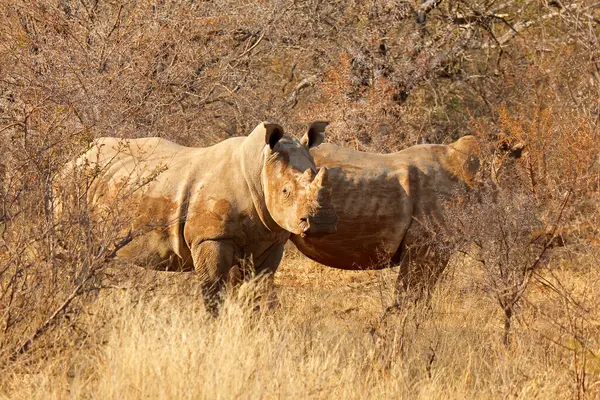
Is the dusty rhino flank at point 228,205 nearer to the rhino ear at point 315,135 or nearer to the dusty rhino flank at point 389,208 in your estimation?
the rhino ear at point 315,135

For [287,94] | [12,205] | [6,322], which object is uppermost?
[12,205]

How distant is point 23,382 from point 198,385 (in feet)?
3.01

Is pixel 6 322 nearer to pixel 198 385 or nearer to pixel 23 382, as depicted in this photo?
pixel 23 382

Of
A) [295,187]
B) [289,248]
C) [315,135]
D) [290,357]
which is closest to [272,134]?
[295,187]

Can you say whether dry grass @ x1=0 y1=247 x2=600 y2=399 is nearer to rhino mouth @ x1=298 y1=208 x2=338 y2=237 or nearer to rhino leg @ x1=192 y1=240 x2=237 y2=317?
rhino leg @ x1=192 y1=240 x2=237 y2=317

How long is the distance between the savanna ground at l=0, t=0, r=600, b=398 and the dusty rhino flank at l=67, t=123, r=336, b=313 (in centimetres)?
27

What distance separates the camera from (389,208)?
25.7 feet

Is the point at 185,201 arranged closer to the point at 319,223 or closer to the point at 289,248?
the point at 319,223

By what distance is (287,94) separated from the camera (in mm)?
16250

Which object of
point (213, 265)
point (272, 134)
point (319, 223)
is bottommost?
point (213, 265)

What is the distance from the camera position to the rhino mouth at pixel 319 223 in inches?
257

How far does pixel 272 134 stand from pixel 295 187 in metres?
0.39

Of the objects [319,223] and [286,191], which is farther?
[286,191]

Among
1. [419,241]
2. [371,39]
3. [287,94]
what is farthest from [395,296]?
[287,94]
